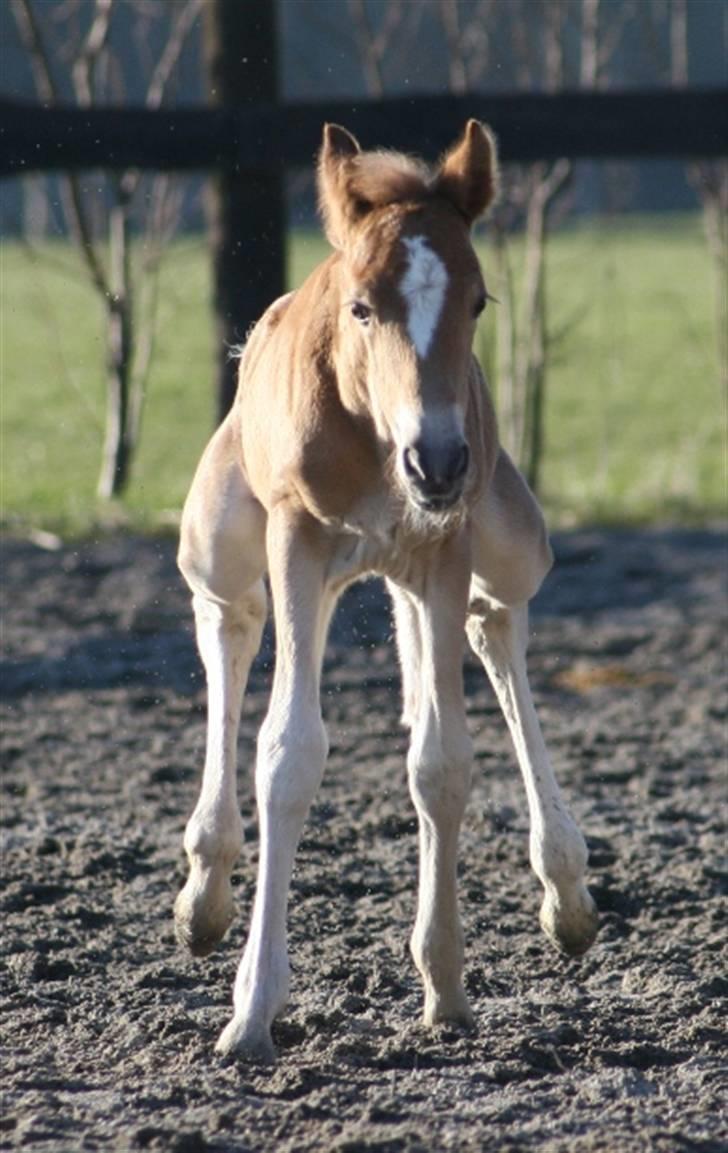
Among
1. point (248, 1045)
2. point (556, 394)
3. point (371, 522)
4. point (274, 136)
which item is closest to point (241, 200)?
point (274, 136)

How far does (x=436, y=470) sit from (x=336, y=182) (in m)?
0.84

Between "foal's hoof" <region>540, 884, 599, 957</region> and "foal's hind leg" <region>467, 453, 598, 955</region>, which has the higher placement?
"foal's hind leg" <region>467, 453, 598, 955</region>

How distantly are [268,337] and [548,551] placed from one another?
2.97ft

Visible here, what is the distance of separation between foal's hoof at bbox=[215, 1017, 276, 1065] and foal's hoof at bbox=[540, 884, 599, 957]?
38.5 inches

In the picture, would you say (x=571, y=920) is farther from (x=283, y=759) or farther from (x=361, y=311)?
(x=361, y=311)

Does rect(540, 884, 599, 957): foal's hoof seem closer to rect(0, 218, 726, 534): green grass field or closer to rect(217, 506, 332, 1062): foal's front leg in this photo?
rect(217, 506, 332, 1062): foal's front leg

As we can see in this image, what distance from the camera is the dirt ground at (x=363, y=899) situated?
12.3ft

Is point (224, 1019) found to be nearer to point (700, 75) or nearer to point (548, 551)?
point (548, 551)

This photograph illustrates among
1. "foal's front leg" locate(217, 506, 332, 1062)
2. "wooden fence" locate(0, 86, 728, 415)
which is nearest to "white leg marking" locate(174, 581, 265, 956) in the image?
"foal's front leg" locate(217, 506, 332, 1062)

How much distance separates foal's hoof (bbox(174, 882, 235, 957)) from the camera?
4770 mm

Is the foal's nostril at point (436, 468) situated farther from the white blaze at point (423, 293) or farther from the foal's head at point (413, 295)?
the white blaze at point (423, 293)

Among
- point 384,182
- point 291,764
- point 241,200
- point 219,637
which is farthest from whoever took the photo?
point 241,200

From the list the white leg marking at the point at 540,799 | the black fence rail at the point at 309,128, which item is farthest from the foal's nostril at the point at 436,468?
the black fence rail at the point at 309,128

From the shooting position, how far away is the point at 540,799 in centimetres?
497
